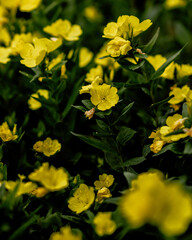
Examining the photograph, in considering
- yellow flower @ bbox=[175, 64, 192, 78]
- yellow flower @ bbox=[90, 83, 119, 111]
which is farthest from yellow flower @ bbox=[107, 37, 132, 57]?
yellow flower @ bbox=[175, 64, 192, 78]

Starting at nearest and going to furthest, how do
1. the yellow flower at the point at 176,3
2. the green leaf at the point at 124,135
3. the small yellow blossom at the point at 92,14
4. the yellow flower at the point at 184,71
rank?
the green leaf at the point at 124,135
the yellow flower at the point at 184,71
the yellow flower at the point at 176,3
the small yellow blossom at the point at 92,14

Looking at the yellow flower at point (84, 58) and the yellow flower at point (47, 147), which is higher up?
the yellow flower at point (84, 58)

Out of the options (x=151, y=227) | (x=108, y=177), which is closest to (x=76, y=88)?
(x=108, y=177)

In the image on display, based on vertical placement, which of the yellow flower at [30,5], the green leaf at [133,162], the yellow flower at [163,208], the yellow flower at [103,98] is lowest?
the green leaf at [133,162]

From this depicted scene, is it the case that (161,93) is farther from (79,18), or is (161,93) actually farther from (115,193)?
(79,18)

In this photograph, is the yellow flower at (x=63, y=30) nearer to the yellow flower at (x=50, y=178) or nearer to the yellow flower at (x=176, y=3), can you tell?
the yellow flower at (x=50, y=178)

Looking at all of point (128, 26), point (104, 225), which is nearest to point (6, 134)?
point (104, 225)

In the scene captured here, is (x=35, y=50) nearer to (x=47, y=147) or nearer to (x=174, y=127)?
(x=47, y=147)

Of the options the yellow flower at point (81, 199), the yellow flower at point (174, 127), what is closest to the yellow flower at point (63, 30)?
the yellow flower at point (174, 127)
